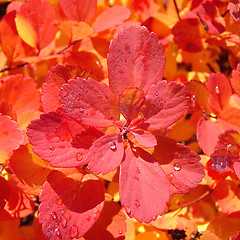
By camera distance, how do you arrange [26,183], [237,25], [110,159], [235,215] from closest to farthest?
[110,159], [26,183], [235,215], [237,25]

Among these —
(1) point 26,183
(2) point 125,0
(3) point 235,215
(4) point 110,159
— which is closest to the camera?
(4) point 110,159

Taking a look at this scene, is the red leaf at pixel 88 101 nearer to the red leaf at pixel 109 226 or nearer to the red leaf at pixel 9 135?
the red leaf at pixel 9 135

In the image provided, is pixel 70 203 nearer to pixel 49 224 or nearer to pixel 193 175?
pixel 49 224

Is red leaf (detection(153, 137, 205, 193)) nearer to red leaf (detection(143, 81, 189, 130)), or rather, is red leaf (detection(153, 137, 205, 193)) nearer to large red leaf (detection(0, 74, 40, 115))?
red leaf (detection(143, 81, 189, 130))

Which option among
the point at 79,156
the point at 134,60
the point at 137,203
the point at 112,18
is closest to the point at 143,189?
the point at 137,203

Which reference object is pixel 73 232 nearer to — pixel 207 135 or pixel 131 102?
pixel 131 102

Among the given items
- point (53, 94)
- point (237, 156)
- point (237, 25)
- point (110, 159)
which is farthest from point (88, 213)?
point (237, 25)
